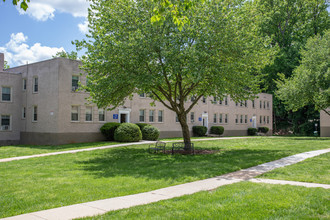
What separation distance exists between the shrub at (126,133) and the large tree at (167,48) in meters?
8.40

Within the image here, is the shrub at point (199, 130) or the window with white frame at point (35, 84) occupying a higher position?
the window with white frame at point (35, 84)

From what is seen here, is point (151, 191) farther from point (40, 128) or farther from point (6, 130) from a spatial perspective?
point (6, 130)

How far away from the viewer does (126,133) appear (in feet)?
83.3

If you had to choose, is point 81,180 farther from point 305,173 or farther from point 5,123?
point 5,123

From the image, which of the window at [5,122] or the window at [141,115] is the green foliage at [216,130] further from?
the window at [5,122]

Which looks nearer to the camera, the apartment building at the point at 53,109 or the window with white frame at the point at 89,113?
the apartment building at the point at 53,109

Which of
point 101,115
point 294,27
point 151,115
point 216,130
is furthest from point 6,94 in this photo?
point 294,27

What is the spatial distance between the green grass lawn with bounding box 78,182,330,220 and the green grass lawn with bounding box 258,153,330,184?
A: 1660 mm

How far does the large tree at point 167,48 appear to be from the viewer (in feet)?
49.4

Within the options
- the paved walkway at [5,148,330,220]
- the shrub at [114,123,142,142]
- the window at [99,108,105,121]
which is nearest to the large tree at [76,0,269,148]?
the paved walkway at [5,148,330,220]

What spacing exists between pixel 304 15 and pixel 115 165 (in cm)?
4806

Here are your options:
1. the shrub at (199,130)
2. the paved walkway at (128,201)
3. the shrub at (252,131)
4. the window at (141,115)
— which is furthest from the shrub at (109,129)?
the shrub at (252,131)

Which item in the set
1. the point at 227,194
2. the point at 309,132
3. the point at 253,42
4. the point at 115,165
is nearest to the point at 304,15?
the point at 309,132

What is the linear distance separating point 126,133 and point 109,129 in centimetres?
214
